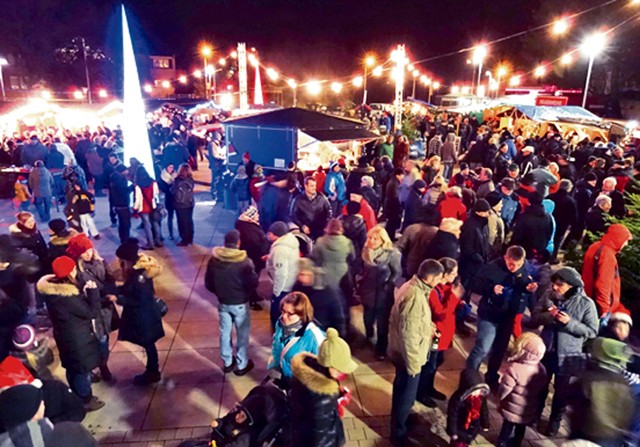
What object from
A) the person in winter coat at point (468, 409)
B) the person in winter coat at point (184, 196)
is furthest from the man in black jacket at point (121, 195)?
the person in winter coat at point (468, 409)

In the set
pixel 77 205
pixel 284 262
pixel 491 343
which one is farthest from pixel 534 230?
pixel 77 205

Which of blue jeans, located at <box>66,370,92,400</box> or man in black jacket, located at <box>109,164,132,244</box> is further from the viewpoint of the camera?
man in black jacket, located at <box>109,164,132,244</box>

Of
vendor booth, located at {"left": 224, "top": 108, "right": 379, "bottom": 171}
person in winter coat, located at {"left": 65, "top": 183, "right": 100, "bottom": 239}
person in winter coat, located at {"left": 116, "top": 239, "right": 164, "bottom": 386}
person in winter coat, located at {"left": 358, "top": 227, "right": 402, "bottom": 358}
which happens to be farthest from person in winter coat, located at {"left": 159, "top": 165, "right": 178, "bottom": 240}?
person in winter coat, located at {"left": 358, "top": 227, "right": 402, "bottom": 358}

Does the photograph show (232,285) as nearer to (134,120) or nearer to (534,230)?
(534,230)

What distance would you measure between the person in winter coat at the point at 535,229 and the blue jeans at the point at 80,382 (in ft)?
18.7

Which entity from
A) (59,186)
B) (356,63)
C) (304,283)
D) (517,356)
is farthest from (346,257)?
(356,63)

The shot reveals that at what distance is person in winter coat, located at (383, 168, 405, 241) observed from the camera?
9383mm

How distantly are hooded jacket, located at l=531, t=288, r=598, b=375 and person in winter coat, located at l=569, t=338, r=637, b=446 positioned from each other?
0.67 m

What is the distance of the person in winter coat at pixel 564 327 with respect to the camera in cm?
416

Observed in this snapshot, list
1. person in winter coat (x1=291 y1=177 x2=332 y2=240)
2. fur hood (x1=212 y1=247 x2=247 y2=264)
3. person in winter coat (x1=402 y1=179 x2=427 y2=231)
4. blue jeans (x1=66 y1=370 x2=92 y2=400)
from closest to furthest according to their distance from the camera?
blue jeans (x1=66 y1=370 x2=92 y2=400) < fur hood (x1=212 y1=247 x2=247 y2=264) < person in winter coat (x1=291 y1=177 x2=332 y2=240) < person in winter coat (x1=402 y1=179 x2=427 y2=231)

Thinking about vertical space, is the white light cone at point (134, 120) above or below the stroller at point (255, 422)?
above

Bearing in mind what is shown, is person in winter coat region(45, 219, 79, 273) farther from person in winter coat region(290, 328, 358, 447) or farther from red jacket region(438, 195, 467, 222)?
red jacket region(438, 195, 467, 222)

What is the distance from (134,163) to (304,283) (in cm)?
566

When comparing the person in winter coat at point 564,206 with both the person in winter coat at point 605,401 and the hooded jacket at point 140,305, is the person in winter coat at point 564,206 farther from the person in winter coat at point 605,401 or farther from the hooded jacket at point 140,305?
the hooded jacket at point 140,305
